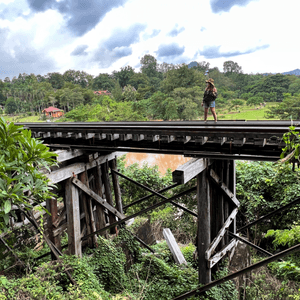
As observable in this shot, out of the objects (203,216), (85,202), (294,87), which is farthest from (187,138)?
(294,87)

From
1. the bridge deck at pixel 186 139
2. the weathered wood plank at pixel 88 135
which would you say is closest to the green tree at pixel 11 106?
the bridge deck at pixel 186 139

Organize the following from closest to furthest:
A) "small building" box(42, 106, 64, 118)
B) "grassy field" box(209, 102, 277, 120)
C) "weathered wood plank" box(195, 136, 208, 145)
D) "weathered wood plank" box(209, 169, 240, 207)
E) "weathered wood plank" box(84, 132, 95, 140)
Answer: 1. "weathered wood plank" box(195, 136, 208, 145)
2. "weathered wood plank" box(209, 169, 240, 207)
3. "weathered wood plank" box(84, 132, 95, 140)
4. "grassy field" box(209, 102, 277, 120)
5. "small building" box(42, 106, 64, 118)

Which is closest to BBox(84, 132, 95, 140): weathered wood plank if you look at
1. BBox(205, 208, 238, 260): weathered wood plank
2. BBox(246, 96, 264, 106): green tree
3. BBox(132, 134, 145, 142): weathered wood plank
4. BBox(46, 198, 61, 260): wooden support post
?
BBox(132, 134, 145, 142): weathered wood plank

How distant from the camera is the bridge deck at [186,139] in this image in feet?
14.8

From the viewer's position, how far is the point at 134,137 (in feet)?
18.7

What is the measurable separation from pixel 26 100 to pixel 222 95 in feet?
129

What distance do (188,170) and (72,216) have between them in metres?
A: 2.79

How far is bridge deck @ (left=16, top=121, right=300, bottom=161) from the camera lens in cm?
450

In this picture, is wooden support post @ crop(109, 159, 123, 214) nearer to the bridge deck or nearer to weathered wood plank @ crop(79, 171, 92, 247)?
weathered wood plank @ crop(79, 171, 92, 247)

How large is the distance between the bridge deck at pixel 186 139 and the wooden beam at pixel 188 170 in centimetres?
18

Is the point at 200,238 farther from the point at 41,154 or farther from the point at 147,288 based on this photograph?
the point at 41,154

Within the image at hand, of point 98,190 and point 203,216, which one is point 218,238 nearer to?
point 203,216

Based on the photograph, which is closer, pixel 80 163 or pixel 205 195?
pixel 205 195

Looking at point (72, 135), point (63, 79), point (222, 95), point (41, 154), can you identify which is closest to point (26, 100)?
point (63, 79)
